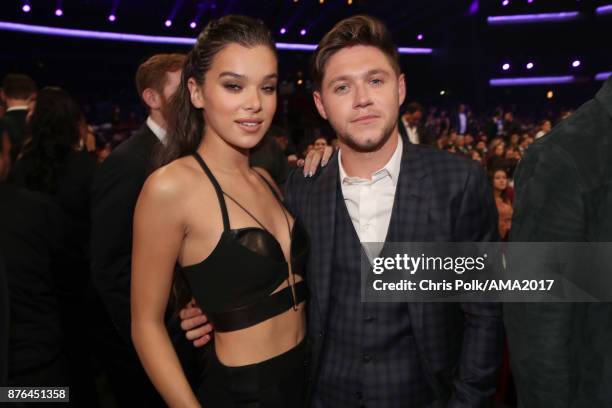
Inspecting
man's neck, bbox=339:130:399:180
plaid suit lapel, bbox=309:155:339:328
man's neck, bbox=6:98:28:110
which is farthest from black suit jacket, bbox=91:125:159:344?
man's neck, bbox=6:98:28:110

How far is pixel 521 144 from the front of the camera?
9398mm

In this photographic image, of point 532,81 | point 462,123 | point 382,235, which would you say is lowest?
point 382,235

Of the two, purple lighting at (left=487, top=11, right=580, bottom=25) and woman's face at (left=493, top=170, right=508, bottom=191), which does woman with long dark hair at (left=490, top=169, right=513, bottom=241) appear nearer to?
woman's face at (left=493, top=170, right=508, bottom=191)

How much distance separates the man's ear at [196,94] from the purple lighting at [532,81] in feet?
45.2

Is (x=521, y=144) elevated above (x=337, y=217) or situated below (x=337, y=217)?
above

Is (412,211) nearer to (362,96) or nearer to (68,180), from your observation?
(362,96)

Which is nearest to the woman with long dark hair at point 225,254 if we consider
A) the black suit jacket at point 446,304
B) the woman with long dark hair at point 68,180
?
the black suit jacket at point 446,304

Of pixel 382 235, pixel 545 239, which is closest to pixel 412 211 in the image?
pixel 382 235

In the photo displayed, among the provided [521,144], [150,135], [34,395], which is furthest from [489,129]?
[34,395]

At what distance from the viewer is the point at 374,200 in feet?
5.89

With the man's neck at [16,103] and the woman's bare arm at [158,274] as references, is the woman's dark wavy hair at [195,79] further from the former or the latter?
the man's neck at [16,103]

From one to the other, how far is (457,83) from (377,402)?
13.6 meters

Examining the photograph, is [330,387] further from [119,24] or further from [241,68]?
[119,24]

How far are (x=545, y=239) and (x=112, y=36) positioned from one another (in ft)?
52.0
